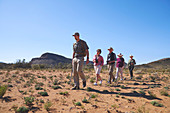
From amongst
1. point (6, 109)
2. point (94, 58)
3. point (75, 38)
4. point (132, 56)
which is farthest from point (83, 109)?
point (132, 56)

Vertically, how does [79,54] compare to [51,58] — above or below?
below

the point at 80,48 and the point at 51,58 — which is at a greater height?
the point at 51,58

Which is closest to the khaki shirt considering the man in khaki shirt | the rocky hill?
the man in khaki shirt

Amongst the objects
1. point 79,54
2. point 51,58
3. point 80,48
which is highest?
point 51,58

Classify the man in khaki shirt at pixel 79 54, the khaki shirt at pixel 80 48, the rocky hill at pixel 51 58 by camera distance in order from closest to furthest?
the man in khaki shirt at pixel 79 54
the khaki shirt at pixel 80 48
the rocky hill at pixel 51 58

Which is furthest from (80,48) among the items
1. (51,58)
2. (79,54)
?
(51,58)

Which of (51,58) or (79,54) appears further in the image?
(51,58)

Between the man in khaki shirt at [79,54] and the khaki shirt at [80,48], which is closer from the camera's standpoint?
the man in khaki shirt at [79,54]

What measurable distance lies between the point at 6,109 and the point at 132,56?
33.3 ft

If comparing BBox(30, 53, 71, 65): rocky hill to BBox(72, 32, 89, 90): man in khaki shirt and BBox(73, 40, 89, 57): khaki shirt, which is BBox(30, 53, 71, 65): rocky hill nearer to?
BBox(72, 32, 89, 90): man in khaki shirt

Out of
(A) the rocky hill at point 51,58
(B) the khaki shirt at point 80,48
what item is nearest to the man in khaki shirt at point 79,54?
(B) the khaki shirt at point 80,48

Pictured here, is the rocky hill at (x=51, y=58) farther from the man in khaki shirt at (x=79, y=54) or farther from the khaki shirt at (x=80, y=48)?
the khaki shirt at (x=80, y=48)

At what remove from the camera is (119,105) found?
14.2 ft

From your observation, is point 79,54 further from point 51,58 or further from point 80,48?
point 51,58
